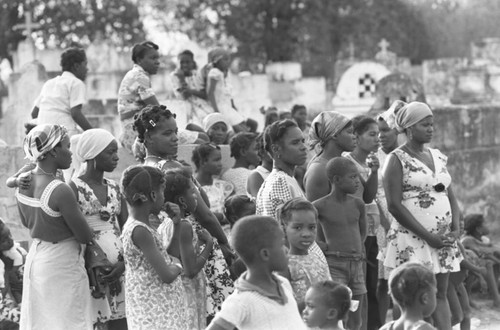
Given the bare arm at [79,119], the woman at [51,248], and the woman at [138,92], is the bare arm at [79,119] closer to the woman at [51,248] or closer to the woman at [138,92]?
the woman at [138,92]

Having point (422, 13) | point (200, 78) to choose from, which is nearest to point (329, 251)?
point (200, 78)

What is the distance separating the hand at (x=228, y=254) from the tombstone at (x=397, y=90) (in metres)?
5.92

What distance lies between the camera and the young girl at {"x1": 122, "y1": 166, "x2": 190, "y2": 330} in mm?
6930

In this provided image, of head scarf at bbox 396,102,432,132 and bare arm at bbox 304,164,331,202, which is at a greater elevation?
head scarf at bbox 396,102,432,132

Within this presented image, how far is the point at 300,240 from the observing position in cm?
709

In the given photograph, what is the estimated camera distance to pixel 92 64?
68.8 ft

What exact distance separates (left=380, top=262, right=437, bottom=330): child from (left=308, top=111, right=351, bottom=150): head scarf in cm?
208

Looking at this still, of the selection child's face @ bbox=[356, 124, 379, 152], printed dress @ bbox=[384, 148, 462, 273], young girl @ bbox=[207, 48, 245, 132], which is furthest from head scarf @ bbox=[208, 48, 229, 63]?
printed dress @ bbox=[384, 148, 462, 273]

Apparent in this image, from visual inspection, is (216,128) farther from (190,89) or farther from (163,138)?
(163,138)

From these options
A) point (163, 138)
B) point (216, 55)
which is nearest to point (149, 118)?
point (163, 138)

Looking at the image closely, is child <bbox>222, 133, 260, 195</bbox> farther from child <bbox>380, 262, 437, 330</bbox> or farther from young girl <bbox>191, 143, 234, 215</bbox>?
child <bbox>380, 262, 437, 330</bbox>

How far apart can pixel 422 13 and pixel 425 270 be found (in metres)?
48.1

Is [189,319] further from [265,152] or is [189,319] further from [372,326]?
[372,326]

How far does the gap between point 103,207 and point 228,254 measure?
0.89 m
